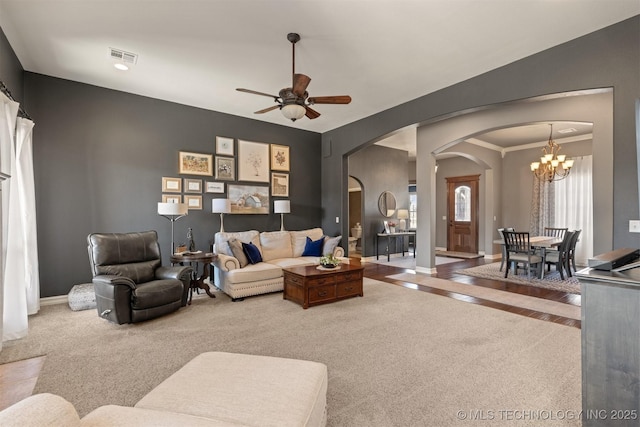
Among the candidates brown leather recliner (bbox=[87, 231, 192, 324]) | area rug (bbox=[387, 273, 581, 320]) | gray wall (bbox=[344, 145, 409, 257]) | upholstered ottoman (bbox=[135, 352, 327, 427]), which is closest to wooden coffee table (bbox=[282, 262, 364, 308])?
brown leather recliner (bbox=[87, 231, 192, 324])

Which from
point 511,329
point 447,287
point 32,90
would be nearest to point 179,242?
point 32,90

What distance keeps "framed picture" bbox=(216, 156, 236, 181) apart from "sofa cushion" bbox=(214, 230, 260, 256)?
1.23 meters

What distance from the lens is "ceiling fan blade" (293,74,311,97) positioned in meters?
3.11

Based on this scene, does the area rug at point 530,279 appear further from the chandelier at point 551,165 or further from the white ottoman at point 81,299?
the white ottoman at point 81,299

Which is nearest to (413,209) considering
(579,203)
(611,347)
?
→ (579,203)

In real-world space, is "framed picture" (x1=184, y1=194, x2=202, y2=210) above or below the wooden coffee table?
above

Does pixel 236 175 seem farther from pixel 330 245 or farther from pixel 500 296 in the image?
pixel 500 296

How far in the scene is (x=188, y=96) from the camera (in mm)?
4902

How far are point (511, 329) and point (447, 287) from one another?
1777 millimetres

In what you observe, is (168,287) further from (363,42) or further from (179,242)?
(363,42)

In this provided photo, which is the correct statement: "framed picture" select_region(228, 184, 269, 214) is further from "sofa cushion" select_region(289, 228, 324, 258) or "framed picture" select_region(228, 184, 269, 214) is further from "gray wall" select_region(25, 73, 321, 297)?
"sofa cushion" select_region(289, 228, 324, 258)

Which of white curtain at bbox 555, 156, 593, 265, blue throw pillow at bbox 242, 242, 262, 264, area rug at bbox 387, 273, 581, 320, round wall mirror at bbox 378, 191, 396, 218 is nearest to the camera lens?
area rug at bbox 387, 273, 581, 320

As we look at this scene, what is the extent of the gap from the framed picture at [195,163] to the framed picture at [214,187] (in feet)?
0.60

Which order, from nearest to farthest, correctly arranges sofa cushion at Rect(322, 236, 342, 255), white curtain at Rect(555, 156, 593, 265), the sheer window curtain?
sofa cushion at Rect(322, 236, 342, 255)
white curtain at Rect(555, 156, 593, 265)
the sheer window curtain
